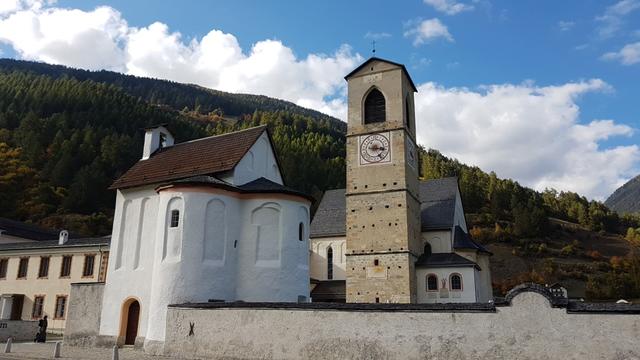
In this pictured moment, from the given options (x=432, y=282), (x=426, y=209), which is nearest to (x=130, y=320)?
(x=432, y=282)

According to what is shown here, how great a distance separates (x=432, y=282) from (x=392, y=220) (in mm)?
4764

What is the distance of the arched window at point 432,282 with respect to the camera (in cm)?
3191

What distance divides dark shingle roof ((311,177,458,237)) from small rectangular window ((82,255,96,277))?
643 inches

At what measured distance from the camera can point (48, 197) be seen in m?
73.1

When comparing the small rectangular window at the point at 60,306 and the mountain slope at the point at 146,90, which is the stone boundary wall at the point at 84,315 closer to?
the small rectangular window at the point at 60,306

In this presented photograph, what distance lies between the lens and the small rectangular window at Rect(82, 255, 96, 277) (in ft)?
117

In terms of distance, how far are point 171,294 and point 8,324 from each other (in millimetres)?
13137

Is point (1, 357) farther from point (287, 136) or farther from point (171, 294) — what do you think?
point (287, 136)

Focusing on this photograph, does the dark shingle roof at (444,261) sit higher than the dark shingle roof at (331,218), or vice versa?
the dark shingle roof at (331,218)

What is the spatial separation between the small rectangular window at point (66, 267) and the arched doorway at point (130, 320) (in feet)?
52.6

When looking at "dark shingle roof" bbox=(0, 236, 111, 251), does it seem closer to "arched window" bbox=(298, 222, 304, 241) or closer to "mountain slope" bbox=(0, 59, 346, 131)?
"arched window" bbox=(298, 222, 304, 241)

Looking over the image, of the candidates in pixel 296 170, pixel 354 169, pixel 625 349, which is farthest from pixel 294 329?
pixel 296 170

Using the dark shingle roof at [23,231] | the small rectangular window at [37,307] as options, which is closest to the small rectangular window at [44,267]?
the small rectangular window at [37,307]

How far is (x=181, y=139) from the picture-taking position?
4158 inches
